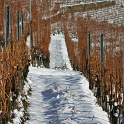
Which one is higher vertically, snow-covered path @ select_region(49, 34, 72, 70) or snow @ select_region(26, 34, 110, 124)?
snow @ select_region(26, 34, 110, 124)

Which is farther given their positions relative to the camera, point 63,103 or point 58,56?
point 58,56


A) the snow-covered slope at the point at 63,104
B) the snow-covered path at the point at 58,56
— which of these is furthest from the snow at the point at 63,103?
the snow-covered path at the point at 58,56

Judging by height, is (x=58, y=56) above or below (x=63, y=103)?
below

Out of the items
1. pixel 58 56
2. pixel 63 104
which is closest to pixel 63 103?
pixel 63 104

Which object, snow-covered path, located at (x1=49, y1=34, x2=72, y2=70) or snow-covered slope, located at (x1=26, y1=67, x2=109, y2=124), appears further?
snow-covered path, located at (x1=49, y1=34, x2=72, y2=70)

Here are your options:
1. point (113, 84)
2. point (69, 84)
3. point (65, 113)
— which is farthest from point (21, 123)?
Answer: point (69, 84)

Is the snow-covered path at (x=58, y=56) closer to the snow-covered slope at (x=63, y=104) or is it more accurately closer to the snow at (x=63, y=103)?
the snow at (x=63, y=103)

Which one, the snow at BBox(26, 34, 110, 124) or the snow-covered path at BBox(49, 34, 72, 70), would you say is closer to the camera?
the snow at BBox(26, 34, 110, 124)

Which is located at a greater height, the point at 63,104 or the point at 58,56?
the point at 63,104

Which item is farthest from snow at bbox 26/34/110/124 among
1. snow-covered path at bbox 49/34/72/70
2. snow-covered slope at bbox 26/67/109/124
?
snow-covered path at bbox 49/34/72/70

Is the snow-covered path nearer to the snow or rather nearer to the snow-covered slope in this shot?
the snow

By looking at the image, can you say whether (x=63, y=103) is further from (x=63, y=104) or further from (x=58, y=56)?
(x=58, y=56)

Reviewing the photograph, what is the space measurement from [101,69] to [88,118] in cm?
165

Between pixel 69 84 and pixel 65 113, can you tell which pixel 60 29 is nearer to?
pixel 69 84
